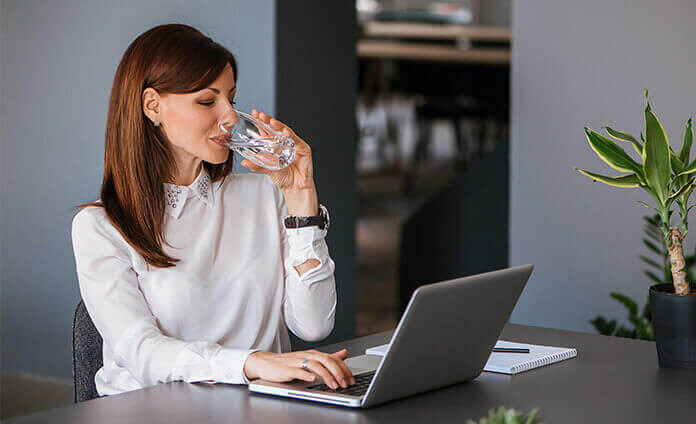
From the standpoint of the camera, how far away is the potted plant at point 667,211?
1.50 meters

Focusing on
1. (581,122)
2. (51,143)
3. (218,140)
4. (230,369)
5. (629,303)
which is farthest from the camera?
(51,143)

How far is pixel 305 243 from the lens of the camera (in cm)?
178

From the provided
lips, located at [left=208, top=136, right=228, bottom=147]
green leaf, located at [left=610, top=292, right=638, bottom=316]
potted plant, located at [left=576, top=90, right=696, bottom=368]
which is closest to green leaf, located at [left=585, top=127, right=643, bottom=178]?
potted plant, located at [left=576, top=90, right=696, bottom=368]

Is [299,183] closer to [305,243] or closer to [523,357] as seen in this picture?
[305,243]

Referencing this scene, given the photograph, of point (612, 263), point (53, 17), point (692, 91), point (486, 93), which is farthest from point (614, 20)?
point (486, 93)

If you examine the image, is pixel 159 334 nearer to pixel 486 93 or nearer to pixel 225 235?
pixel 225 235

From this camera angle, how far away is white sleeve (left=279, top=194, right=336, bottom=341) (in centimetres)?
178

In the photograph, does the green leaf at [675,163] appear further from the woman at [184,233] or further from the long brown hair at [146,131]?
the long brown hair at [146,131]

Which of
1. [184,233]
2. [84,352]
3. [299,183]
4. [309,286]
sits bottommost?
[84,352]

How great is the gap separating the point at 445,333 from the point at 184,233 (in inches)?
29.0

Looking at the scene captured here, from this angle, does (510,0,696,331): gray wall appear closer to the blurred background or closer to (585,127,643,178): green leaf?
the blurred background

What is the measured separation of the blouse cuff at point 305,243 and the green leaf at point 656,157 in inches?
25.9

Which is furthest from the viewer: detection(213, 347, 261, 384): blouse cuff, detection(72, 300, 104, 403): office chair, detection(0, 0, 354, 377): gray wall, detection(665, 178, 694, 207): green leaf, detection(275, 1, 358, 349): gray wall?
detection(0, 0, 354, 377): gray wall

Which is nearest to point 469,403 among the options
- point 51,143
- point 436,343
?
point 436,343
